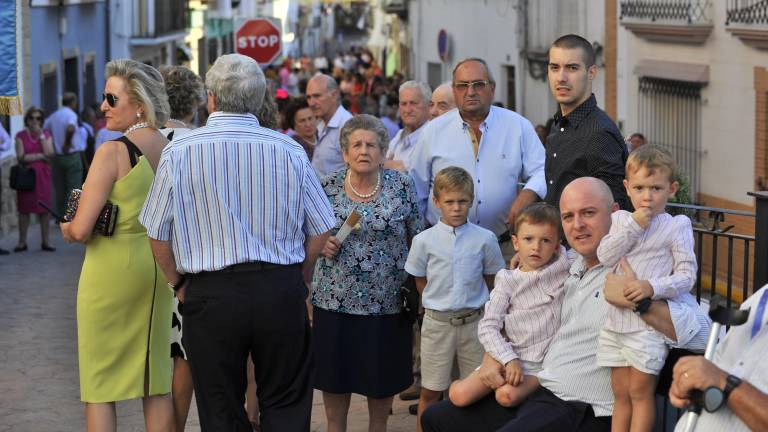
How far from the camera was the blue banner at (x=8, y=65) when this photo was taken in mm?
8766


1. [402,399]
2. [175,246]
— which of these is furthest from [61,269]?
[175,246]

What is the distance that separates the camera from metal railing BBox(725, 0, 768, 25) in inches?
642

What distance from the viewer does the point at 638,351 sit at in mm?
5406

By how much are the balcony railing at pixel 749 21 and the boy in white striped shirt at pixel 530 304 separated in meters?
10.9

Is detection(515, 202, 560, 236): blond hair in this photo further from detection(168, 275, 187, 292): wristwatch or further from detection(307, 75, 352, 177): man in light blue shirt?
detection(307, 75, 352, 177): man in light blue shirt

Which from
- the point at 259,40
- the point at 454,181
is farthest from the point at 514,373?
the point at 259,40

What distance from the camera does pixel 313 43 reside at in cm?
9119

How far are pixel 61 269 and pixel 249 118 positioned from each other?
1014 cm

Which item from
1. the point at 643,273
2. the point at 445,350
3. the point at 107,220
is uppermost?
the point at 107,220

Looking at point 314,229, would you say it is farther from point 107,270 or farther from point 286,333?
point 107,270

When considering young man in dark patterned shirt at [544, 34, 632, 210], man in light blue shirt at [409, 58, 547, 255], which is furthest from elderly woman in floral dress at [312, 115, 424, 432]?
young man in dark patterned shirt at [544, 34, 632, 210]

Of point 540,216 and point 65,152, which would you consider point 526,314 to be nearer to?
point 540,216

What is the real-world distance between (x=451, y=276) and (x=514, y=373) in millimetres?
1217

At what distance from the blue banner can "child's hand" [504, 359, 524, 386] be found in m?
4.14
